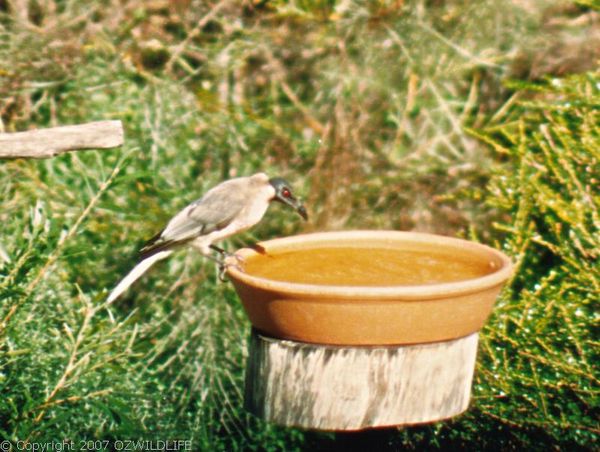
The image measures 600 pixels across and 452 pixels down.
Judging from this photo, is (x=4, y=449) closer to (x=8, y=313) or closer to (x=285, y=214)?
(x=8, y=313)

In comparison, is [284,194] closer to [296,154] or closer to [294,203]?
[294,203]

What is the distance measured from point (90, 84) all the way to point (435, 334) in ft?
9.99

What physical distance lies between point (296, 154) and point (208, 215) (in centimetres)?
134

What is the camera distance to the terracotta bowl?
290 cm

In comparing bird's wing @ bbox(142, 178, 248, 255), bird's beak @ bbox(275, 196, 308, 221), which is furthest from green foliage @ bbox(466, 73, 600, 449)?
bird's wing @ bbox(142, 178, 248, 255)

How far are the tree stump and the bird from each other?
1212 millimetres

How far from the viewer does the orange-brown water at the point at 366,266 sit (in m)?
3.31

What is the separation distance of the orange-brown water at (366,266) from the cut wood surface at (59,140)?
893 mm

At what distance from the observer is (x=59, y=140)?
105 inches

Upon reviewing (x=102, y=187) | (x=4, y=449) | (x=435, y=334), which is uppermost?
(x=102, y=187)

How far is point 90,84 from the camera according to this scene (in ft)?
17.4

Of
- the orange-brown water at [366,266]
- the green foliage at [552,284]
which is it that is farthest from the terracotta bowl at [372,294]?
the green foliage at [552,284]

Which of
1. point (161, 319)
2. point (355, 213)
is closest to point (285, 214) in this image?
point (355, 213)

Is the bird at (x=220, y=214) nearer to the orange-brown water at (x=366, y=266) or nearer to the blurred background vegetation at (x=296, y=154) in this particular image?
the blurred background vegetation at (x=296, y=154)
